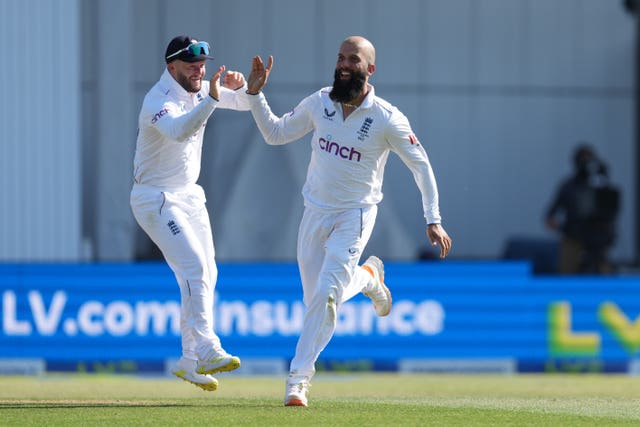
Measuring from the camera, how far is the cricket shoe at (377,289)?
1039cm

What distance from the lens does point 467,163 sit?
23781 mm

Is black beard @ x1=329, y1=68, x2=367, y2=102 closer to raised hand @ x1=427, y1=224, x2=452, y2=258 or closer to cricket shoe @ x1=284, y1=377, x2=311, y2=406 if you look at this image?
raised hand @ x1=427, y1=224, x2=452, y2=258

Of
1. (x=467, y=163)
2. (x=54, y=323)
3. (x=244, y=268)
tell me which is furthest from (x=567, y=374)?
(x=467, y=163)

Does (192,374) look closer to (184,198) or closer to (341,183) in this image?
(184,198)

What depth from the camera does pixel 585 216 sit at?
18.4 metres

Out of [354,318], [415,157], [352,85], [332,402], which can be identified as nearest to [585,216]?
[354,318]

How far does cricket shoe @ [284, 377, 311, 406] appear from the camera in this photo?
932 centimetres

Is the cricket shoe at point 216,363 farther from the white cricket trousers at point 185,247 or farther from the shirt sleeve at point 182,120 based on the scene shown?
the shirt sleeve at point 182,120

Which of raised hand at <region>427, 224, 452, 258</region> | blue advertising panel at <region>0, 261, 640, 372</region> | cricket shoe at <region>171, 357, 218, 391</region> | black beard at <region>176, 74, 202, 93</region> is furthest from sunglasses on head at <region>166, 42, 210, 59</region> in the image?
blue advertising panel at <region>0, 261, 640, 372</region>

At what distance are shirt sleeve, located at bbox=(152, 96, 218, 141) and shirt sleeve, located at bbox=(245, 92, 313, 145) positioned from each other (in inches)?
19.5

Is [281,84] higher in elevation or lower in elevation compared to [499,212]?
higher

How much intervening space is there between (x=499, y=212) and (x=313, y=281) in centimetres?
1464

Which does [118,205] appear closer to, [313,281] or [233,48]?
[233,48]

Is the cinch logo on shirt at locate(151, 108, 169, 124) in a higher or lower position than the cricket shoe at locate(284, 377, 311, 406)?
higher
